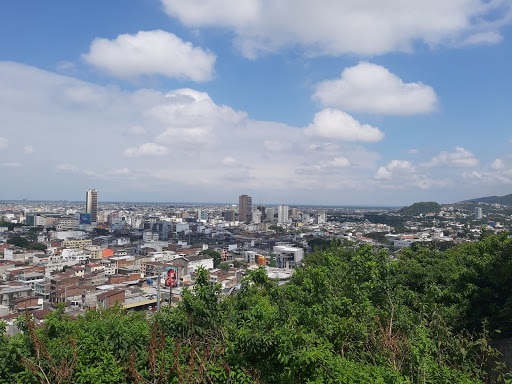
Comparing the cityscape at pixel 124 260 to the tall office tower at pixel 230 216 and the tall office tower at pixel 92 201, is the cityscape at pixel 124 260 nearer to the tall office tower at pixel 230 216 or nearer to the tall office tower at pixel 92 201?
the tall office tower at pixel 92 201

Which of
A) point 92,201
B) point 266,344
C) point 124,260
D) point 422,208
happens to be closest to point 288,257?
point 124,260

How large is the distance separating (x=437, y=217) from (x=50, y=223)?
91.6 metres

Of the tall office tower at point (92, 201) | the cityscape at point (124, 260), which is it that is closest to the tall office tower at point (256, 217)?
the cityscape at point (124, 260)

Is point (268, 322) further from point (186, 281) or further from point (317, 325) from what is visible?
point (186, 281)

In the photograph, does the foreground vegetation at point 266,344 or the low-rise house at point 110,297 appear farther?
the low-rise house at point 110,297

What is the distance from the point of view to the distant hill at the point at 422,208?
105812 mm

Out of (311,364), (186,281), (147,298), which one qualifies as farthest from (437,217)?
(311,364)

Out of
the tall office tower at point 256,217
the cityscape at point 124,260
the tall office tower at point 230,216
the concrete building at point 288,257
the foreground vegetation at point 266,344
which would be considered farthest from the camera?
the tall office tower at point 256,217

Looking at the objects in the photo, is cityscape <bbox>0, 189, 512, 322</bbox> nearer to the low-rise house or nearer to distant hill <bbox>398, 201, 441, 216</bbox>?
the low-rise house

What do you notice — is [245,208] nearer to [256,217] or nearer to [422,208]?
[256,217]

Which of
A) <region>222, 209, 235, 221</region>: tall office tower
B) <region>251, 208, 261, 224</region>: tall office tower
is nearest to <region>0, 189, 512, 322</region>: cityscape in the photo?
<region>251, 208, 261, 224</region>: tall office tower

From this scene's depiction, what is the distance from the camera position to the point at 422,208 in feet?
354

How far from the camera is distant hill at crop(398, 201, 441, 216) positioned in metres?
106

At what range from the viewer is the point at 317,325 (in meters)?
3.48
